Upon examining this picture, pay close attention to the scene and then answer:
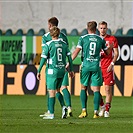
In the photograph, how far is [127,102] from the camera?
22.4 meters

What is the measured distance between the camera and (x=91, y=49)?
16.2 meters

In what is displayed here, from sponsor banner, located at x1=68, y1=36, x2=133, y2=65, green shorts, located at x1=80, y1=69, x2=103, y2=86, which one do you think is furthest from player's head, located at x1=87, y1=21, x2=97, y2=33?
sponsor banner, located at x1=68, y1=36, x2=133, y2=65

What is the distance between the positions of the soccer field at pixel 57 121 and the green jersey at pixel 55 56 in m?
0.88

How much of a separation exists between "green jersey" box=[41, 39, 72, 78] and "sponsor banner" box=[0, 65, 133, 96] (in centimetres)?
953

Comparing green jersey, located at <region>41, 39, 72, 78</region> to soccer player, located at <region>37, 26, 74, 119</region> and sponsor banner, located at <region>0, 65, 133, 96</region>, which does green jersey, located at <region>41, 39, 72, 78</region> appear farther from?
sponsor banner, located at <region>0, 65, 133, 96</region>

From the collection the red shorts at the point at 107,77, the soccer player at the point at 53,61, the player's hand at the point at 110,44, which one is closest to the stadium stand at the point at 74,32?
the red shorts at the point at 107,77

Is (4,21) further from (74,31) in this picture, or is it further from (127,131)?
(127,131)

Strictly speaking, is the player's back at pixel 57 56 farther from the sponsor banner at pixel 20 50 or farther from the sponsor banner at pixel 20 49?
the sponsor banner at pixel 20 49

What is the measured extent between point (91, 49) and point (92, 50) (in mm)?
31

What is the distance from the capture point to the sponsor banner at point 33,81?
2528cm

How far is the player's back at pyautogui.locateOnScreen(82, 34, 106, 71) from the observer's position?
16203 millimetres

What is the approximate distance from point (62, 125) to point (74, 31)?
16.2 m

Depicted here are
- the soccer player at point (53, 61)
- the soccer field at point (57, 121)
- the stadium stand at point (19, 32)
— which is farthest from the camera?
the stadium stand at point (19, 32)

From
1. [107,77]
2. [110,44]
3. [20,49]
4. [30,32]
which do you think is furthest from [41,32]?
[110,44]
